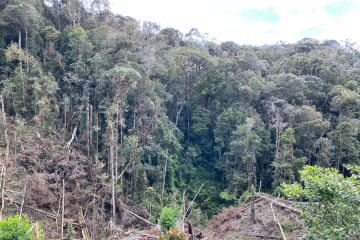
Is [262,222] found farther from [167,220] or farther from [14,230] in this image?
[14,230]

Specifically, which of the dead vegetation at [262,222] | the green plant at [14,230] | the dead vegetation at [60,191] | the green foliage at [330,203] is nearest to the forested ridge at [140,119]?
the dead vegetation at [60,191]

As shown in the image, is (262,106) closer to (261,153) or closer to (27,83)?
(261,153)

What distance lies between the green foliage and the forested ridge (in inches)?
305

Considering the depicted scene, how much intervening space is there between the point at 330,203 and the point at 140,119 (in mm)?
13216

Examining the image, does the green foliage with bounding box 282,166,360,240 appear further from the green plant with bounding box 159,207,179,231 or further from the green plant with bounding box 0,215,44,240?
the green plant with bounding box 159,207,179,231

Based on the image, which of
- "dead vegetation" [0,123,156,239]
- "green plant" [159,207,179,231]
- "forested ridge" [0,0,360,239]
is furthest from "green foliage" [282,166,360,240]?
"dead vegetation" [0,123,156,239]

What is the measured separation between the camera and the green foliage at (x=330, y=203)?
5.01 metres

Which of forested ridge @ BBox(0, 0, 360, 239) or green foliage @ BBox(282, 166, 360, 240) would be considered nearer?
green foliage @ BBox(282, 166, 360, 240)

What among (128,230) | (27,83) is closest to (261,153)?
(128,230)

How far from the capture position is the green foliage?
16.4 feet

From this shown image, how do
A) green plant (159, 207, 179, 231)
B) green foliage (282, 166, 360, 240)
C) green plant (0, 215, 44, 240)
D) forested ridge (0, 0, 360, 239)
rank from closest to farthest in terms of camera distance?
green foliage (282, 166, 360, 240)
green plant (0, 215, 44, 240)
green plant (159, 207, 179, 231)
forested ridge (0, 0, 360, 239)

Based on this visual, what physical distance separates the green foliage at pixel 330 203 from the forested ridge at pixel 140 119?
7.74 meters

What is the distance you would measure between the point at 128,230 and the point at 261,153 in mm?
9144

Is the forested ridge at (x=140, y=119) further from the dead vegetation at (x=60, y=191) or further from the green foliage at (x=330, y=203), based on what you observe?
the green foliage at (x=330, y=203)
